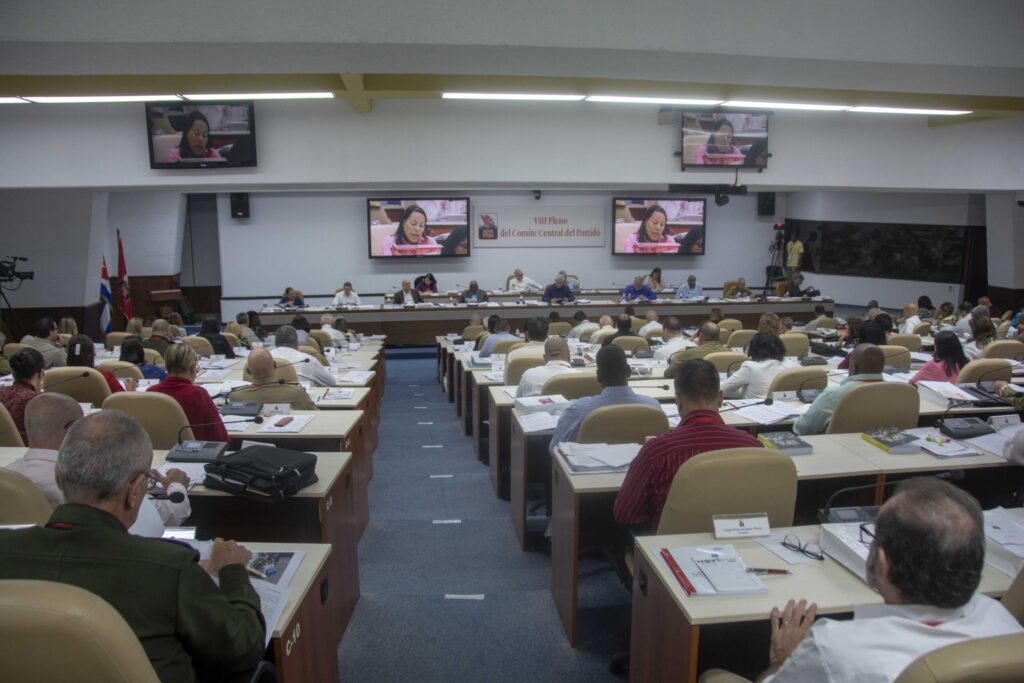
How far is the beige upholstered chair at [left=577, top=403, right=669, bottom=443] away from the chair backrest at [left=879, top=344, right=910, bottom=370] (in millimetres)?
3507

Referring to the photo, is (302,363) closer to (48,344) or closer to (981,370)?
(48,344)

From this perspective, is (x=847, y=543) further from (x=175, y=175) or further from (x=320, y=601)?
(x=175, y=175)

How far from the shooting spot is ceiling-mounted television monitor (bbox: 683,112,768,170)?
27.9 feet

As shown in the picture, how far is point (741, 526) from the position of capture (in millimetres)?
2238

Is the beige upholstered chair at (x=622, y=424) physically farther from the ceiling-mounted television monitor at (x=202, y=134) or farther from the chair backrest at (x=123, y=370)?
the ceiling-mounted television monitor at (x=202, y=134)

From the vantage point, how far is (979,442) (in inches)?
123

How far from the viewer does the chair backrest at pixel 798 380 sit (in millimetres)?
4457

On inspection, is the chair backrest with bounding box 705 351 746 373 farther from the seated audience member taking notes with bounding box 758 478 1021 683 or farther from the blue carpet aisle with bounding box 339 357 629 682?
the seated audience member taking notes with bounding box 758 478 1021 683

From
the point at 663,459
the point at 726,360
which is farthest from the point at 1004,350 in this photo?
the point at 663,459

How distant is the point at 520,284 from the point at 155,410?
1040cm

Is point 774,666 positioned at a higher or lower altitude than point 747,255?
lower

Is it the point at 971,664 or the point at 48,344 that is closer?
the point at 971,664

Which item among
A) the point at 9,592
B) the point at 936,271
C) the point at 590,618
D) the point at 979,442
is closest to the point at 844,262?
the point at 936,271

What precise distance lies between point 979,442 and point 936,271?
13085mm
